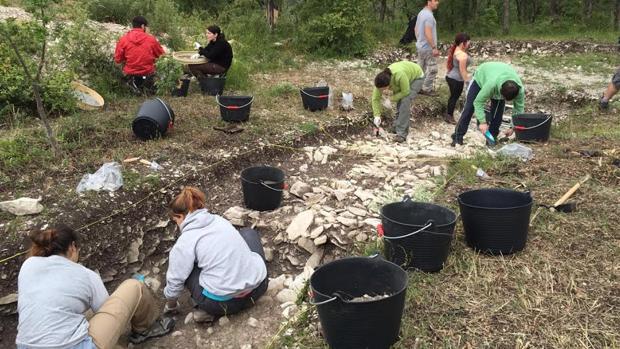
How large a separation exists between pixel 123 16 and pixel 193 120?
572cm

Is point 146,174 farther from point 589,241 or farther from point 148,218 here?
point 589,241

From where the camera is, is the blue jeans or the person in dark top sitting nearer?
the blue jeans

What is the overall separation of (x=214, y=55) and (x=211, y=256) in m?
5.32

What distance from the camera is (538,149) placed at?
630 centimetres

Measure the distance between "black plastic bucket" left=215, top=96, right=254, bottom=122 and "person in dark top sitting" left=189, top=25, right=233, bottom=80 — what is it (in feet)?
5.55

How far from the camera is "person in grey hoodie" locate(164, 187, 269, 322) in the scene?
350 centimetres

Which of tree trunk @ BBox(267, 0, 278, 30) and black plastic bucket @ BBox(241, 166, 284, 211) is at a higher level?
tree trunk @ BBox(267, 0, 278, 30)

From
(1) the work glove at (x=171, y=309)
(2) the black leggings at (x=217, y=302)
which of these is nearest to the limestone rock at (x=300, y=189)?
(2) the black leggings at (x=217, y=302)

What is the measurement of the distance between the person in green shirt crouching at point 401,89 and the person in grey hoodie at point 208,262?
3431 millimetres

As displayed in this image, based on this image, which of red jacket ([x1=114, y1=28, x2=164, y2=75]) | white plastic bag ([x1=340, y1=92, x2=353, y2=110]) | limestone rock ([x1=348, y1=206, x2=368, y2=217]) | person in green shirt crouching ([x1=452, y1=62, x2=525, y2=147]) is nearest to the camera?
limestone rock ([x1=348, y1=206, x2=368, y2=217])

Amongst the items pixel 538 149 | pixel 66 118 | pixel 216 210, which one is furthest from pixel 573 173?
pixel 66 118

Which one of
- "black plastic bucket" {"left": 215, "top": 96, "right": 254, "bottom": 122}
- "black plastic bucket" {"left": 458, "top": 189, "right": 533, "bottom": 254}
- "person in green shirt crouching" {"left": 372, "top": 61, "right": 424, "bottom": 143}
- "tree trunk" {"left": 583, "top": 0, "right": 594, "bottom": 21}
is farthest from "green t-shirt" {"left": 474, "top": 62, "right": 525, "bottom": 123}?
"tree trunk" {"left": 583, "top": 0, "right": 594, "bottom": 21}

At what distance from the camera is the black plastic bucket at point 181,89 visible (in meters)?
7.78

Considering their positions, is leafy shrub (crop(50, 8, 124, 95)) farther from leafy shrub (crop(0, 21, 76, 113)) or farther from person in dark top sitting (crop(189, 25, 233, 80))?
person in dark top sitting (crop(189, 25, 233, 80))
